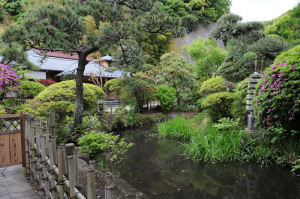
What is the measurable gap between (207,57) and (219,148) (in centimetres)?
1024

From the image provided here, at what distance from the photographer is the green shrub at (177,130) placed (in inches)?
275

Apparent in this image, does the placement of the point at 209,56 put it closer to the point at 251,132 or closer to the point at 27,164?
the point at 251,132

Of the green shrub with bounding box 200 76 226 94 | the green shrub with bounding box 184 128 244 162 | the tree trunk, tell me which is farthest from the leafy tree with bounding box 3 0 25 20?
the green shrub with bounding box 184 128 244 162

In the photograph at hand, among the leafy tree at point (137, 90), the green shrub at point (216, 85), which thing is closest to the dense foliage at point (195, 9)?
the leafy tree at point (137, 90)

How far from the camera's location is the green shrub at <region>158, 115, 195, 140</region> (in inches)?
275

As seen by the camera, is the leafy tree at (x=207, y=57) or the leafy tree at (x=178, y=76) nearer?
the leafy tree at (x=178, y=76)

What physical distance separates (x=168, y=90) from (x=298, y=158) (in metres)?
8.16

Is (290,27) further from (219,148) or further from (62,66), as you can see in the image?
(62,66)

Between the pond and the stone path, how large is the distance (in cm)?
167

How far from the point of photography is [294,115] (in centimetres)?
392

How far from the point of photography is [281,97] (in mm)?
3848

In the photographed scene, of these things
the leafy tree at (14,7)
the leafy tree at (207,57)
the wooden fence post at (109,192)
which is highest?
the leafy tree at (14,7)

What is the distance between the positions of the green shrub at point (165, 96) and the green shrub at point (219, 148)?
6.62 m

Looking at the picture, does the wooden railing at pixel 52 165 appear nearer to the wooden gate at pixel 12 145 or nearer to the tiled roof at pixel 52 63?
the wooden gate at pixel 12 145
